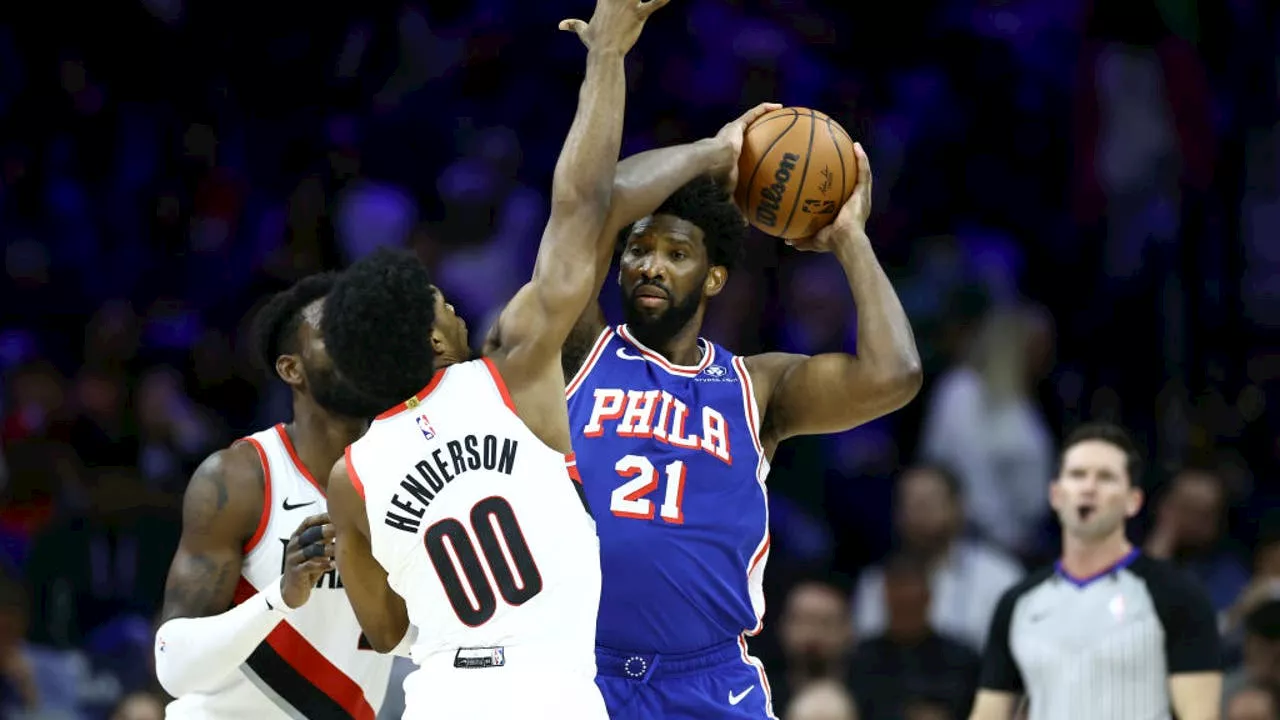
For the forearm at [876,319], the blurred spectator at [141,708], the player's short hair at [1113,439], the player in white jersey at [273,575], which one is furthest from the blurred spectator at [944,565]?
the player in white jersey at [273,575]

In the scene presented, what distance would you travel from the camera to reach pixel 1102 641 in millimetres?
7441

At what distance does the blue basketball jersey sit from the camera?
537cm

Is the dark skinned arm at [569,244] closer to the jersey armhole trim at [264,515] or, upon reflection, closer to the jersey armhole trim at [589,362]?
the jersey armhole trim at [589,362]

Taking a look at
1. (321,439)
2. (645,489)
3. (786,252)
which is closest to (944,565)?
(786,252)

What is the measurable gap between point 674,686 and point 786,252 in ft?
19.2

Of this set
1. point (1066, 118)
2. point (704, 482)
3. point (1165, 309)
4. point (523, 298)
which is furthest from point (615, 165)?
point (1066, 118)

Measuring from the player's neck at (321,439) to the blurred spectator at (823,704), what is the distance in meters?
3.46

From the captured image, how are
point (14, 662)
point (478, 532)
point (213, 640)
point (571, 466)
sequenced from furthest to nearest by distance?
point (14, 662), point (213, 640), point (571, 466), point (478, 532)

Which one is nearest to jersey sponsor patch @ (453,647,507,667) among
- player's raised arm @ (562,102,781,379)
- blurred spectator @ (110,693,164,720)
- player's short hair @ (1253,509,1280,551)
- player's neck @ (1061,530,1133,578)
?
player's raised arm @ (562,102,781,379)

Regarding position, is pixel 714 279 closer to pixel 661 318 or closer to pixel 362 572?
pixel 661 318

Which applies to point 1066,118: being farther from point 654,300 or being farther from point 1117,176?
point 654,300

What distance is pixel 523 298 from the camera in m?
4.66

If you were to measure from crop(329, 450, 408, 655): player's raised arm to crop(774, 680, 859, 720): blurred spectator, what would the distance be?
361 cm

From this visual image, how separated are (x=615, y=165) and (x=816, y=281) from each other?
5.57 metres
